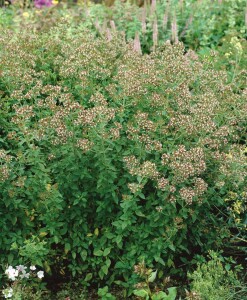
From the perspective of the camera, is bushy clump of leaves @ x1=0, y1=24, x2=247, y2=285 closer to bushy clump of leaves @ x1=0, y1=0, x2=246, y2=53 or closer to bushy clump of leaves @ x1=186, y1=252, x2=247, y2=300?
bushy clump of leaves @ x1=186, y1=252, x2=247, y2=300

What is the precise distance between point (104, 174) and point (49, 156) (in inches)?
13.8

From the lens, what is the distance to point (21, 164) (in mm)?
3605

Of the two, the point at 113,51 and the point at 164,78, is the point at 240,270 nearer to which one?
the point at 164,78

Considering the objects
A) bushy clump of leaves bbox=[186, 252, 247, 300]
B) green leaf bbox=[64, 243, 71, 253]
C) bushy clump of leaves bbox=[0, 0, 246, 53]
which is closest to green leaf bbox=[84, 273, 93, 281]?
green leaf bbox=[64, 243, 71, 253]

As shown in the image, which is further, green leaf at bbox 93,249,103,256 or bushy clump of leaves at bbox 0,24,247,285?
green leaf at bbox 93,249,103,256

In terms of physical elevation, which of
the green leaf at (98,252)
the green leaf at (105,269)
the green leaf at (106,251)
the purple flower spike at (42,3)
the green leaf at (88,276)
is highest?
the purple flower spike at (42,3)

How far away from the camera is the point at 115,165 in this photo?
377 centimetres

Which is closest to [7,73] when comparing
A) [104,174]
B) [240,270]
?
[104,174]

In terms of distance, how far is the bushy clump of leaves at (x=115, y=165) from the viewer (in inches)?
139

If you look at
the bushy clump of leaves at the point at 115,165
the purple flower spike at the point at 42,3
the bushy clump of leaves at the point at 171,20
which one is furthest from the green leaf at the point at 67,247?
the purple flower spike at the point at 42,3

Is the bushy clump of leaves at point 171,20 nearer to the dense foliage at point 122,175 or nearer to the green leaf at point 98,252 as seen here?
the dense foliage at point 122,175

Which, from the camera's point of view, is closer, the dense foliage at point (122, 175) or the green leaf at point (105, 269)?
the dense foliage at point (122, 175)

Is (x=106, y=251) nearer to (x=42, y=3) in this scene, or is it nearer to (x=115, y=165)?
(x=115, y=165)

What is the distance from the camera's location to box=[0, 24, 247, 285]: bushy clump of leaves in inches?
139
